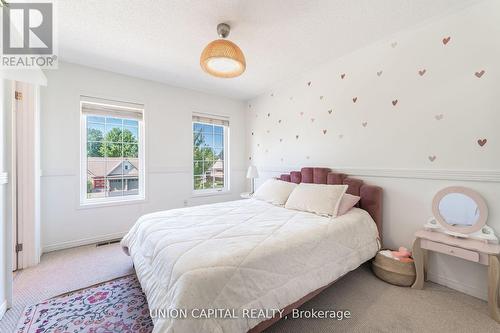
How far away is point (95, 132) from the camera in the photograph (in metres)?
3.02

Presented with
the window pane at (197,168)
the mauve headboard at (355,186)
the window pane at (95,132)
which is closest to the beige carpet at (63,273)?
the window pane at (95,132)

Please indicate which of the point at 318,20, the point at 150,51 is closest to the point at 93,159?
the point at 150,51

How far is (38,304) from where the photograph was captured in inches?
65.6

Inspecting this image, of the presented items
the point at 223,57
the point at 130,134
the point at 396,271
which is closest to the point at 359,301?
the point at 396,271

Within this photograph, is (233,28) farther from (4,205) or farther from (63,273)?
(63,273)

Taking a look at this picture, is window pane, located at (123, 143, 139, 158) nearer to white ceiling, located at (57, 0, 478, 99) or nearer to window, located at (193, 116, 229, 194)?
window, located at (193, 116, 229, 194)

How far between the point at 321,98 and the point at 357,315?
2537 millimetres

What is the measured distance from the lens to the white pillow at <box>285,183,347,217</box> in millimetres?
2168

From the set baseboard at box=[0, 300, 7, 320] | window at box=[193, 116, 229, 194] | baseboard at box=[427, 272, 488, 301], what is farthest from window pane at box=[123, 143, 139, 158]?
baseboard at box=[427, 272, 488, 301]

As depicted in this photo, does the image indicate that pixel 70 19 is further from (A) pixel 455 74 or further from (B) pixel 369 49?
(A) pixel 455 74

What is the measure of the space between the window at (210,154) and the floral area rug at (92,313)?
223 cm

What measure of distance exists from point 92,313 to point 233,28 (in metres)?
2.76

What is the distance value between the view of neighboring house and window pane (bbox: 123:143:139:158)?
76mm

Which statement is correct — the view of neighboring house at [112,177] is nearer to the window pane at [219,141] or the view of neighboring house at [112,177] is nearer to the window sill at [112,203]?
the window sill at [112,203]
